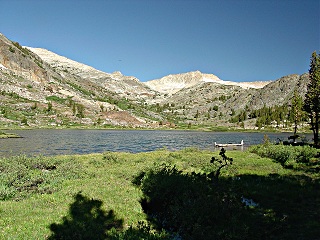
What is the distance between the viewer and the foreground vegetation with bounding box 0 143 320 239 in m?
11.8

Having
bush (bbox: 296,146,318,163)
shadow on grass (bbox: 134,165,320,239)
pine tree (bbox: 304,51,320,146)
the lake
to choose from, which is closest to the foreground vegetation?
shadow on grass (bbox: 134,165,320,239)

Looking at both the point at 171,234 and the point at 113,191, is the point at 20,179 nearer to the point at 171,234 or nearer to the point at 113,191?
the point at 113,191

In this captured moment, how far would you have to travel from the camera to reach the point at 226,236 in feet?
36.7

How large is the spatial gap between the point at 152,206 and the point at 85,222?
5.52 metres

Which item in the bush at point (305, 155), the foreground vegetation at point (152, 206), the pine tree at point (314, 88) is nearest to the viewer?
the foreground vegetation at point (152, 206)

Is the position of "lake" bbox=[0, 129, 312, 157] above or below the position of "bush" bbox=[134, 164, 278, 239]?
below

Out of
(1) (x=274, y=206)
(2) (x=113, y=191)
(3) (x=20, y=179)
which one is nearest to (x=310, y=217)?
(1) (x=274, y=206)

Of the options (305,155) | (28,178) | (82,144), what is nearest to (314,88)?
(305,155)

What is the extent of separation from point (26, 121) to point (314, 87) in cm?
12511

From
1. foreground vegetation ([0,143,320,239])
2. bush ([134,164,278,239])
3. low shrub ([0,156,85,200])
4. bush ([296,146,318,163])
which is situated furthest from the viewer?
bush ([296,146,318,163])

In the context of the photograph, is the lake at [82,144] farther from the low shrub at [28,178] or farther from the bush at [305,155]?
the bush at [305,155]

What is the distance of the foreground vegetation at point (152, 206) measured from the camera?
38.8ft

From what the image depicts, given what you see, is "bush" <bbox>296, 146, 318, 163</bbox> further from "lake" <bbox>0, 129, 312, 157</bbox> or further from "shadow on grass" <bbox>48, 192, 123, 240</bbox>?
"lake" <bbox>0, 129, 312, 157</bbox>

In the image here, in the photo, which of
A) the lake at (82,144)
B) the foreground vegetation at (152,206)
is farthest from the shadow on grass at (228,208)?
the lake at (82,144)
